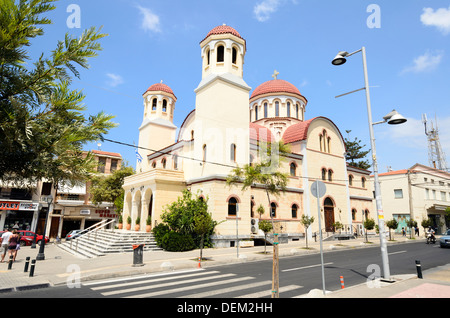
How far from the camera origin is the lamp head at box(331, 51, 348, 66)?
10.1 meters

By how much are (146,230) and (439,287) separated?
1855 centimetres

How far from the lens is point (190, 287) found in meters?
8.62

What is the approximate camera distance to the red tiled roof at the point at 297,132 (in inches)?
1116

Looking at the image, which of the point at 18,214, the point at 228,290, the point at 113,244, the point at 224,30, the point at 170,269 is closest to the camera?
the point at 228,290

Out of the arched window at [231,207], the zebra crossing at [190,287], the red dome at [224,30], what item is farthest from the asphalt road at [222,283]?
the red dome at [224,30]

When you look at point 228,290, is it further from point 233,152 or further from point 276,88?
point 276,88

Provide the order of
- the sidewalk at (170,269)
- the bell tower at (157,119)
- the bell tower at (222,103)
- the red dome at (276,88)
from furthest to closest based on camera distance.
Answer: the red dome at (276,88) → the bell tower at (157,119) → the bell tower at (222,103) → the sidewalk at (170,269)

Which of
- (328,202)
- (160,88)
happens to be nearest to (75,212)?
(160,88)

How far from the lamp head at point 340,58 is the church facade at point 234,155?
30.3 feet

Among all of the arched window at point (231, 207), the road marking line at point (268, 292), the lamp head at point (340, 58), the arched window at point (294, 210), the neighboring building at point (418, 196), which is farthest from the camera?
the neighboring building at point (418, 196)

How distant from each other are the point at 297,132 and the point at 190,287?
23676mm

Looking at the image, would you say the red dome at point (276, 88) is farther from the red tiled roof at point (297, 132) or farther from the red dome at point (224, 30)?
the red dome at point (224, 30)

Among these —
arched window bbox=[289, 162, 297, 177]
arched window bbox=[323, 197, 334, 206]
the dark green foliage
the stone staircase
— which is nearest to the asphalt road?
the dark green foliage

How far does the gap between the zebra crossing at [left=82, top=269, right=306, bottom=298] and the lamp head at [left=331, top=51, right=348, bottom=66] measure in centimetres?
827
